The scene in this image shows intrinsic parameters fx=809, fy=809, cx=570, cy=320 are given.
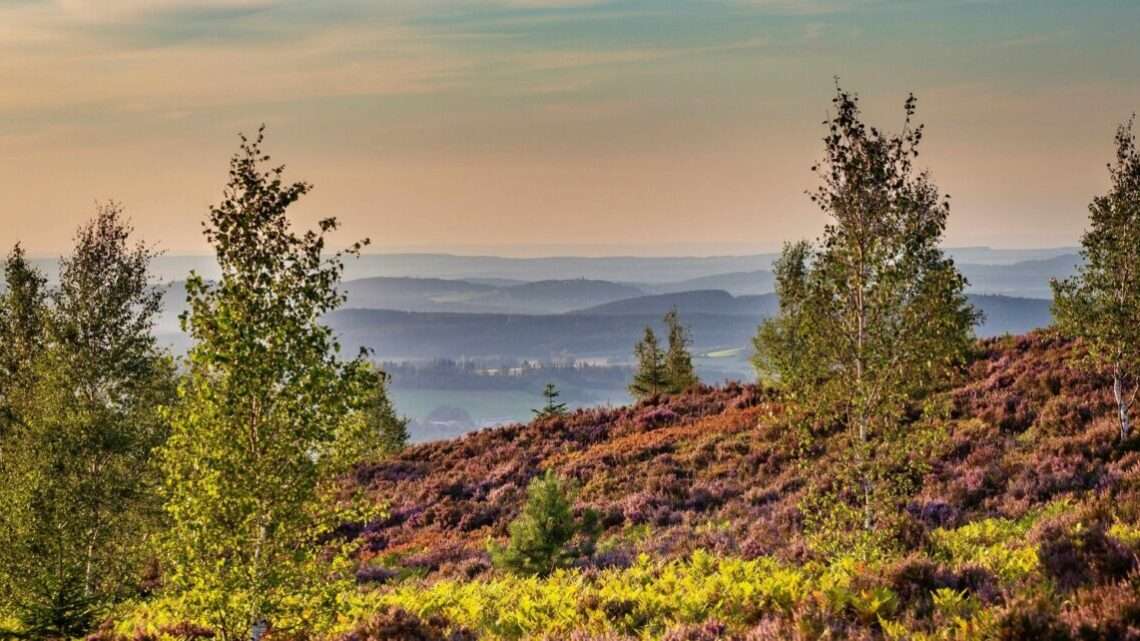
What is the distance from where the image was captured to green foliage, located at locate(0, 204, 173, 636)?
1667cm

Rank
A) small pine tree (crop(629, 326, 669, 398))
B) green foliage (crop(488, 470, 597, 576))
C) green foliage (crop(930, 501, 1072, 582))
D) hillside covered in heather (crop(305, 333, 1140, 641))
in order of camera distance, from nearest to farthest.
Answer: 1. hillside covered in heather (crop(305, 333, 1140, 641))
2. green foliage (crop(930, 501, 1072, 582))
3. green foliage (crop(488, 470, 597, 576))
4. small pine tree (crop(629, 326, 669, 398))

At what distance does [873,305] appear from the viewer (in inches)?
508

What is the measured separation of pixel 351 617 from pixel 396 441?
42.1 m

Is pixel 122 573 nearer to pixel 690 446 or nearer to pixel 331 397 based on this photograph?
pixel 331 397

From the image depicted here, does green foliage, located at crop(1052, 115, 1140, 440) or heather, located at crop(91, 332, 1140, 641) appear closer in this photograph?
heather, located at crop(91, 332, 1140, 641)

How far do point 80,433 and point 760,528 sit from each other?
16.8 metres

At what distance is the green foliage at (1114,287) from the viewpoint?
65.3ft

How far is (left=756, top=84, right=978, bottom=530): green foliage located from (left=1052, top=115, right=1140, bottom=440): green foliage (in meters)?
9.75

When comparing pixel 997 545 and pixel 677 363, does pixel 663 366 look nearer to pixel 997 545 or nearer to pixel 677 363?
pixel 677 363

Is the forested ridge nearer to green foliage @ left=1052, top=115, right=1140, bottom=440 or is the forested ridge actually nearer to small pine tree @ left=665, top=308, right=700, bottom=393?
green foliage @ left=1052, top=115, right=1140, bottom=440

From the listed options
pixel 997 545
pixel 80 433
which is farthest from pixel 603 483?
pixel 997 545

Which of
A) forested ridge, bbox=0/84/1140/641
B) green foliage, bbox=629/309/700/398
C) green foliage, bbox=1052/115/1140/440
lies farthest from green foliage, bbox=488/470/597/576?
green foliage, bbox=629/309/700/398

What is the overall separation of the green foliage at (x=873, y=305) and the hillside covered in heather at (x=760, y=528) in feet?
2.65

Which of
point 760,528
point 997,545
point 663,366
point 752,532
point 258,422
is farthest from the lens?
point 663,366
